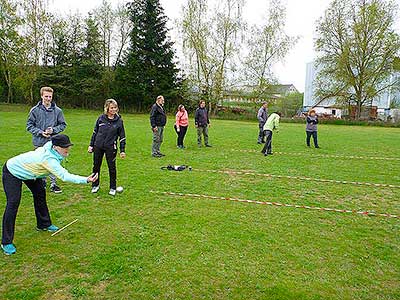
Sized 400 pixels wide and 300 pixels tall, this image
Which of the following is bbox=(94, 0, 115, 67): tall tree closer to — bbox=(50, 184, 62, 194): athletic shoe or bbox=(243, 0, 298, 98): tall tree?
bbox=(243, 0, 298, 98): tall tree

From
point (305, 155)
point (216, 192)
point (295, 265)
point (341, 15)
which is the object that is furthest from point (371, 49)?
point (295, 265)

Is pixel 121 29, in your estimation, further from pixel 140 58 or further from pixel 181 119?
pixel 181 119

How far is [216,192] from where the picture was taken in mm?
6730

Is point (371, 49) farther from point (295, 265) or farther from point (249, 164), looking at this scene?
point (295, 265)

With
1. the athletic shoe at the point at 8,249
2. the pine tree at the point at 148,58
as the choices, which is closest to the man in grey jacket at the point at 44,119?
the athletic shoe at the point at 8,249

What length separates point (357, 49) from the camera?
37281mm

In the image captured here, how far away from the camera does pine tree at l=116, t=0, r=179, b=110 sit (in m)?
36.6

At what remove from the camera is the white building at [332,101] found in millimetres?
41594

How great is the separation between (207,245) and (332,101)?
4278cm

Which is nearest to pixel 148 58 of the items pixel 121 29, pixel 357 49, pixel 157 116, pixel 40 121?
pixel 121 29

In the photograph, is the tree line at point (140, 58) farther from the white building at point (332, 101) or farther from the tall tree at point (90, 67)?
the white building at point (332, 101)

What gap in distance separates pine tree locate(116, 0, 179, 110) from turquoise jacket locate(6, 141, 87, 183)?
111 feet

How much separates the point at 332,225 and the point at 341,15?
3887 cm

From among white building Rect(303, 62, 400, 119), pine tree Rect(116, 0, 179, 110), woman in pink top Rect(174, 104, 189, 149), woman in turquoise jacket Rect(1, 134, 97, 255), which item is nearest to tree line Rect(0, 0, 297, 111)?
pine tree Rect(116, 0, 179, 110)
